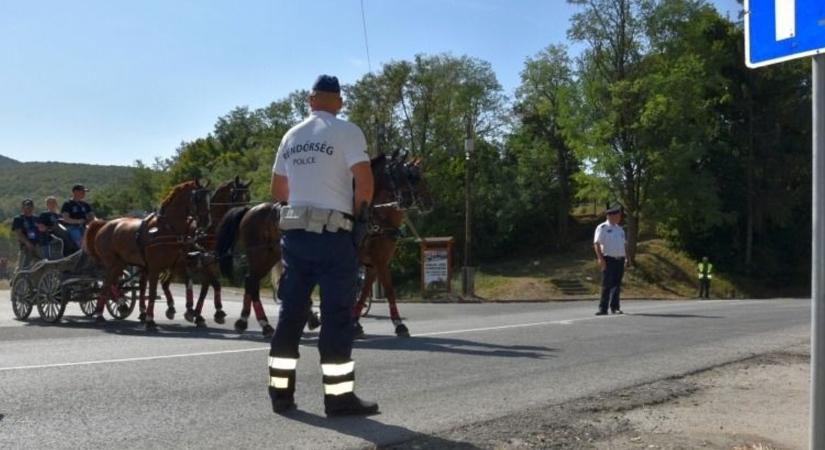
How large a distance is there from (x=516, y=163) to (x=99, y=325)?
4839 cm

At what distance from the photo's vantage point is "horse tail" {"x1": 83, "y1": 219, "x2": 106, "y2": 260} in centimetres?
1422

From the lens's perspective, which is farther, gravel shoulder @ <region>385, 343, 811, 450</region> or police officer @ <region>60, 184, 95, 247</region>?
police officer @ <region>60, 184, 95, 247</region>

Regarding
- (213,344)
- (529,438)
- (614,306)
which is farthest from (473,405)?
(614,306)

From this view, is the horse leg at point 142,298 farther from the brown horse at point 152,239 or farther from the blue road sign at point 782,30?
the blue road sign at point 782,30

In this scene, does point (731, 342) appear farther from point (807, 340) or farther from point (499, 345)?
point (499, 345)

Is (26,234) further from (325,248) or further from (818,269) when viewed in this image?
(818,269)

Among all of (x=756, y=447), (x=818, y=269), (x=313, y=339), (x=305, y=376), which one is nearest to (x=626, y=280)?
(x=313, y=339)

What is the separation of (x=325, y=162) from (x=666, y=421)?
3.10 m

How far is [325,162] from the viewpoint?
5.71 m

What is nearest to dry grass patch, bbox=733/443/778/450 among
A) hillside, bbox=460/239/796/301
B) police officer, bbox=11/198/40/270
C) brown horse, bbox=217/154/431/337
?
brown horse, bbox=217/154/431/337

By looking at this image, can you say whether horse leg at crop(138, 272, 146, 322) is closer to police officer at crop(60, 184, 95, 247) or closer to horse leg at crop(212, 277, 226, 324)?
horse leg at crop(212, 277, 226, 324)

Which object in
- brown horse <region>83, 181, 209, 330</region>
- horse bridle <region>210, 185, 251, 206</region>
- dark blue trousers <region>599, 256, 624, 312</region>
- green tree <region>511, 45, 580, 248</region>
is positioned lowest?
dark blue trousers <region>599, 256, 624, 312</region>

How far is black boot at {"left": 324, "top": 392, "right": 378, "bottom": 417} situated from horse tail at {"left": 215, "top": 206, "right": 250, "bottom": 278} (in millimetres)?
7094

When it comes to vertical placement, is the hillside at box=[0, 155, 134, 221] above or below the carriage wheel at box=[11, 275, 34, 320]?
above
